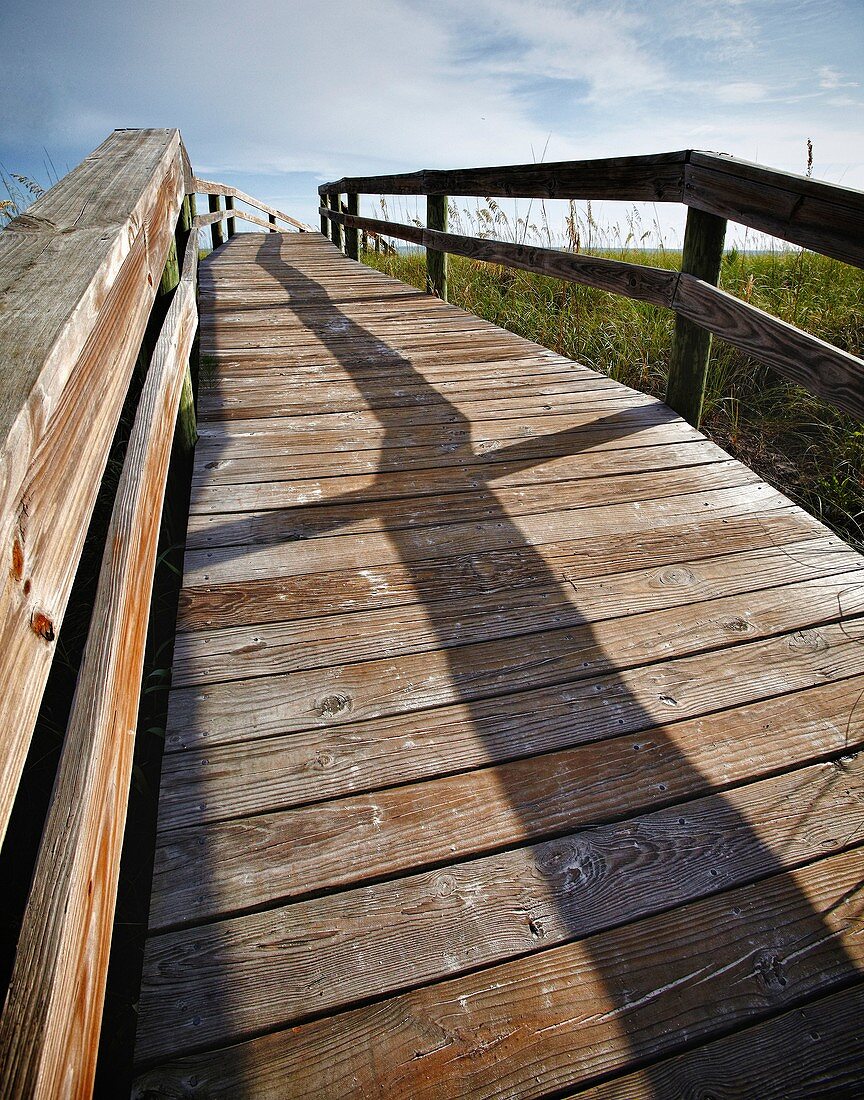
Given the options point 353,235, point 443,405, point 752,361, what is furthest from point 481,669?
point 353,235

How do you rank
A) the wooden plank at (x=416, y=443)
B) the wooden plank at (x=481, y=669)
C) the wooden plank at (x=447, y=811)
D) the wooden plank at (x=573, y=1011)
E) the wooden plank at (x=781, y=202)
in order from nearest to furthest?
the wooden plank at (x=573, y=1011) < the wooden plank at (x=447, y=811) < the wooden plank at (x=481, y=669) < the wooden plank at (x=781, y=202) < the wooden plank at (x=416, y=443)

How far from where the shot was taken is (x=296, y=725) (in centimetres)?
128

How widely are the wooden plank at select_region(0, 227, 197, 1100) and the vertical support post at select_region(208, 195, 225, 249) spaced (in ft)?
27.2

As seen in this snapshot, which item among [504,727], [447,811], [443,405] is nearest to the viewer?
[447,811]

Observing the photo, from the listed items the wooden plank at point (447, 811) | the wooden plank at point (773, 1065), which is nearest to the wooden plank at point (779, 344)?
the wooden plank at point (447, 811)

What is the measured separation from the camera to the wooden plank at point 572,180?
238cm

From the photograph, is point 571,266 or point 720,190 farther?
point 571,266

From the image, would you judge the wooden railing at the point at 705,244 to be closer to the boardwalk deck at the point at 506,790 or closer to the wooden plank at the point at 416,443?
the wooden plank at the point at 416,443

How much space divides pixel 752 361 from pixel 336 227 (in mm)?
7432

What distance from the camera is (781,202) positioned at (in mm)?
1778

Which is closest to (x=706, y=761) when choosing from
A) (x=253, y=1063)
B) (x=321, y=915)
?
(x=321, y=915)

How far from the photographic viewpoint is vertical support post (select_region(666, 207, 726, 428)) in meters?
2.31

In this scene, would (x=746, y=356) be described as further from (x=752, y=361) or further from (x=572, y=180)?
(x=572, y=180)

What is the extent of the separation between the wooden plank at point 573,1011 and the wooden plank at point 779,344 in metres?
1.18
